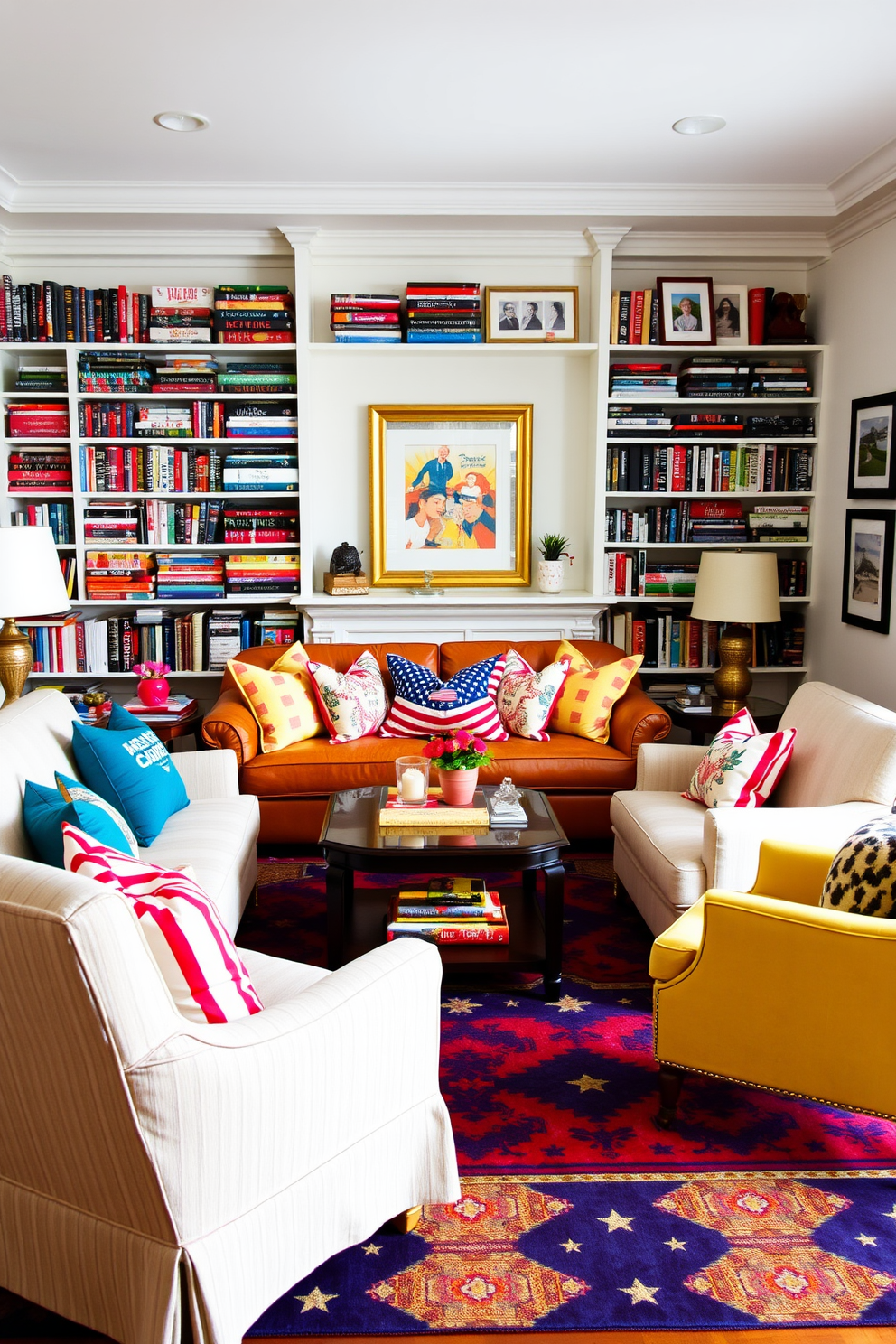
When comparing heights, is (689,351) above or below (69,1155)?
above

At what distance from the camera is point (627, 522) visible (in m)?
5.10

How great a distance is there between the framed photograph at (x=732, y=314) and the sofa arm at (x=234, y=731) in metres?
2.93

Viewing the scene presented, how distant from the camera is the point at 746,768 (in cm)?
327

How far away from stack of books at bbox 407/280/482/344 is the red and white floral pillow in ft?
8.18

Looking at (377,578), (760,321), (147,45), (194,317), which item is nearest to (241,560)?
(377,578)

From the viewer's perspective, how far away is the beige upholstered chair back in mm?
2979

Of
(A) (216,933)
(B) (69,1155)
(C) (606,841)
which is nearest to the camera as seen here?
(B) (69,1155)

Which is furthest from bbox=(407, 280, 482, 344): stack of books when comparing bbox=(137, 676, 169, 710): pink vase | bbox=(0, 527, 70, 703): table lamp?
bbox=(0, 527, 70, 703): table lamp

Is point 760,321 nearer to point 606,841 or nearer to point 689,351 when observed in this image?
point 689,351

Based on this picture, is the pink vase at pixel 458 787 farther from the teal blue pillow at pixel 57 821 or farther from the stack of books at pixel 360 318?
the stack of books at pixel 360 318

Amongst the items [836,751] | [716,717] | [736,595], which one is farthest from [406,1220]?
[736,595]

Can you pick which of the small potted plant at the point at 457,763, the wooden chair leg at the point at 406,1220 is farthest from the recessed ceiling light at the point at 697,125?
the wooden chair leg at the point at 406,1220

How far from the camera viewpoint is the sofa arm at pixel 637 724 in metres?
4.12

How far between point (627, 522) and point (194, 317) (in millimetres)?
2336
